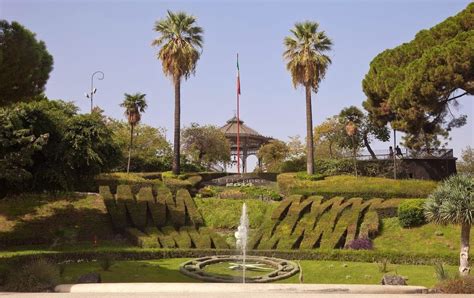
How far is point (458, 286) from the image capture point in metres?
13.7

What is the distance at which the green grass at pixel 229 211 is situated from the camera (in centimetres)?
2959

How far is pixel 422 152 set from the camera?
42125 mm

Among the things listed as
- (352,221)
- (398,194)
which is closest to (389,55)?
(398,194)

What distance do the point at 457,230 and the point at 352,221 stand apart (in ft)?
17.3

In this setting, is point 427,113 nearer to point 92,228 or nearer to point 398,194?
point 398,194

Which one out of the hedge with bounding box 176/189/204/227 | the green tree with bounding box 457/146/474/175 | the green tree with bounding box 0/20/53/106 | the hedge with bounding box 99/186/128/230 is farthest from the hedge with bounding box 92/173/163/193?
the green tree with bounding box 457/146/474/175

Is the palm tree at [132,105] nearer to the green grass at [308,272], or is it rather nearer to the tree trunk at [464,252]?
the green grass at [308,272]

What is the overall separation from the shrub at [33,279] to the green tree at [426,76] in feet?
89.9

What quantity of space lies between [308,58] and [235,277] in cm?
2469

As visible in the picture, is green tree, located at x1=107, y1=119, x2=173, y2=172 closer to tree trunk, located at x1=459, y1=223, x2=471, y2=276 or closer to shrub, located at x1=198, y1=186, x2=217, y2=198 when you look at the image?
shrub, located at x1=198, y1=186, x2=217, y2=198

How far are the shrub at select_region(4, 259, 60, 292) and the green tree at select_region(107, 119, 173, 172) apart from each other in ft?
104

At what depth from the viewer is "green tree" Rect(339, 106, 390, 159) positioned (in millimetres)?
47719

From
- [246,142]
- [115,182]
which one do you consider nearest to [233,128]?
[246,142]

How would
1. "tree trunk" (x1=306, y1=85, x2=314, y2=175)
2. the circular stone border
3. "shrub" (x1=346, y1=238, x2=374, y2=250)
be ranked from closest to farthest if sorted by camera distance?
the circular stone border < "shrub" (x1=346, y1=238, x2=374, y2=250) < "tree trunk" (x1=306, y1=85, x2=314, y2=175)
